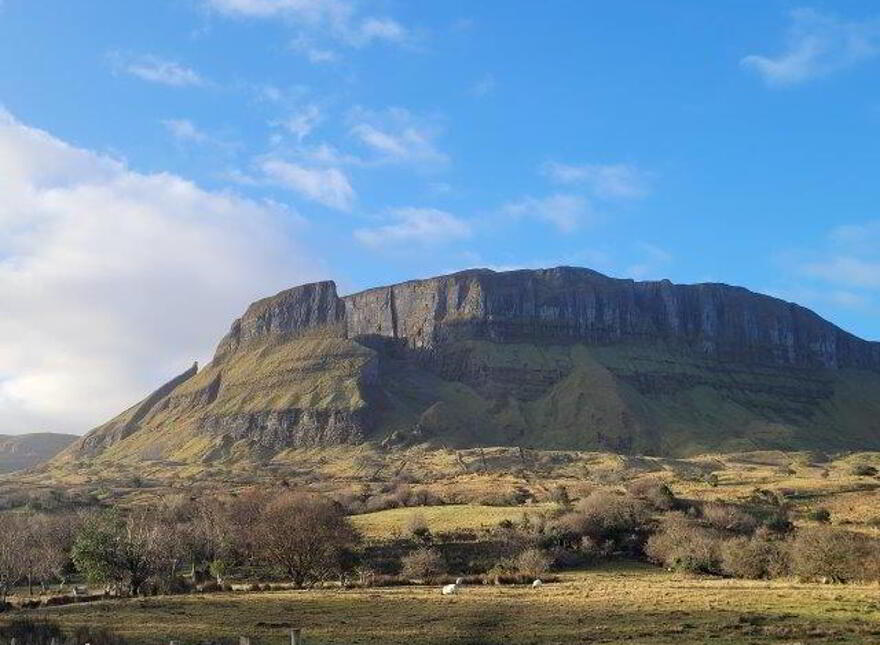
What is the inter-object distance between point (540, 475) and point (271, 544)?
316 feet

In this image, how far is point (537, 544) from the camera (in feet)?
267

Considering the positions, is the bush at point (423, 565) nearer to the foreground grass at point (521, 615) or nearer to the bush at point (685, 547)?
the foreground grass at point (521, 615)

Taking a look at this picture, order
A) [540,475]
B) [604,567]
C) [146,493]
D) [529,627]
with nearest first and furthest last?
1. [529,627]
2. [604,567]
3. [146,493]
4. [540,475]

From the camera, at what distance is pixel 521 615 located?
43031 mm

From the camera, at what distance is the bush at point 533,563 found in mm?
71262

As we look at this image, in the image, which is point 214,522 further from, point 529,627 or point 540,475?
point 540,475

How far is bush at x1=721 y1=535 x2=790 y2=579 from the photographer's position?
64125 millimetres

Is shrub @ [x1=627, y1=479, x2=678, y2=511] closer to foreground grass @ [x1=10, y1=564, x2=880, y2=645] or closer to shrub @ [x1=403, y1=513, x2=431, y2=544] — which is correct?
shrub @ [x1=403, y1=513, x2=431, y2=544]

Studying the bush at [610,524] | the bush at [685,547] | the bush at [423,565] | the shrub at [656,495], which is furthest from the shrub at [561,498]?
the bush at [423,565]

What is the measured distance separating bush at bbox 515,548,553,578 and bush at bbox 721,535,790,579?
13889mm

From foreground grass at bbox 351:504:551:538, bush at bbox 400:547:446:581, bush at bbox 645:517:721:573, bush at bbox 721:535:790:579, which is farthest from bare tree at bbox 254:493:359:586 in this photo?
bush at bbox 721:535:790:579

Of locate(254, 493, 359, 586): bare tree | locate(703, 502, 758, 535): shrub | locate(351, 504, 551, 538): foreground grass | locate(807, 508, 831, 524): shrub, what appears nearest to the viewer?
locate(254, 493, 359, 586): bare tree

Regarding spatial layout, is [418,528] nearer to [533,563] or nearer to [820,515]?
[533,563]

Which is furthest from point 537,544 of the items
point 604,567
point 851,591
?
point 851,591
